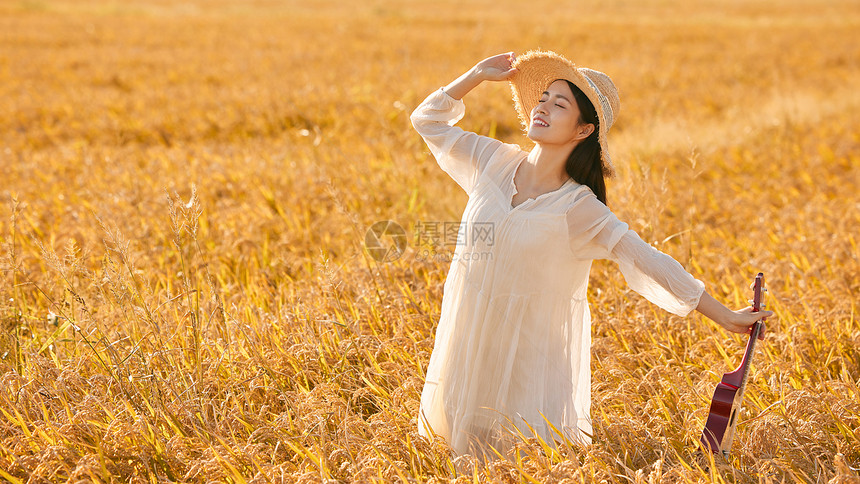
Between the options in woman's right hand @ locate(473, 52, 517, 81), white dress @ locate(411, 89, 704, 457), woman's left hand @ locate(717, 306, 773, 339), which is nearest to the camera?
woman's left hand @ locate(717, 306, 773, 339)

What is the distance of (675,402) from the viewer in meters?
2.38

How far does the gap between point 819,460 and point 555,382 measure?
861 mm

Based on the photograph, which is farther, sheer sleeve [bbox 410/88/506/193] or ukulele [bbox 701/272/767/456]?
sheer sleeve [bbox 410/88/506/193]

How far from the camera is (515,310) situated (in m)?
2.04

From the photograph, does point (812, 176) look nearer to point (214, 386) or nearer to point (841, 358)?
point (841, 358)

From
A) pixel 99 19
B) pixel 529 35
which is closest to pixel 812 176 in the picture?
pixel 529 35

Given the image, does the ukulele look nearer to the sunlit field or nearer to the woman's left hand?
the woman's left hand

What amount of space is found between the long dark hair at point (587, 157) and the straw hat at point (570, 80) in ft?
0.08

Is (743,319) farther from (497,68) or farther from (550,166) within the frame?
(497,68)

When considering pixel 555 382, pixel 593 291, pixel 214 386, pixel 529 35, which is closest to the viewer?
pixel 555 382

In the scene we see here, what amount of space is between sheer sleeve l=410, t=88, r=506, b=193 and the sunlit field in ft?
1.93

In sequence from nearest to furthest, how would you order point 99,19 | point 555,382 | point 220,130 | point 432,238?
point 555,382 < point 432,238 < point 220,130 < point 99,19

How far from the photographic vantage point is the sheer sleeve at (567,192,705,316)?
1.85 meters

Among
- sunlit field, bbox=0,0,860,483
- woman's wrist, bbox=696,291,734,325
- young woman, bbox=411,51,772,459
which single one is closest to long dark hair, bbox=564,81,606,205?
young woman, bbox=411,51,772,459
